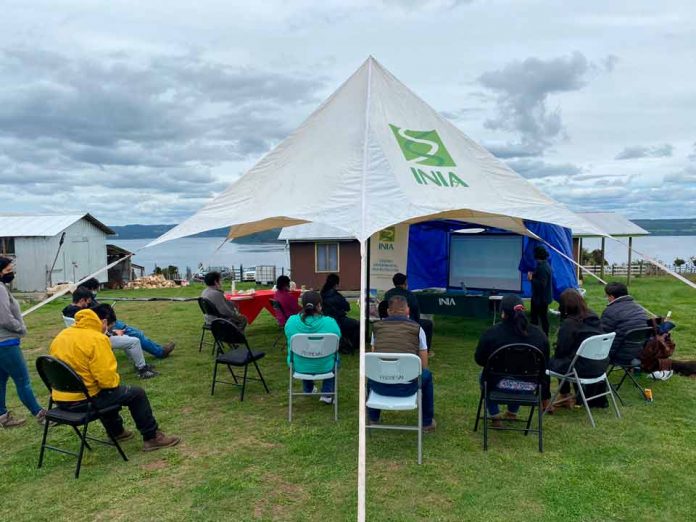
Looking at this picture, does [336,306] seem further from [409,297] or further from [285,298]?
[285,298]

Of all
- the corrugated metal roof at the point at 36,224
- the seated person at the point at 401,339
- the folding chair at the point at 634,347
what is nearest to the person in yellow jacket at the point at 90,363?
the seated person at the point at 401,339

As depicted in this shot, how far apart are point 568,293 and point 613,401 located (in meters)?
1.15

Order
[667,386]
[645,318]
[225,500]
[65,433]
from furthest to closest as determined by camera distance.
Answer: [667,386]
[645,318]
[65,433]
[225,500]

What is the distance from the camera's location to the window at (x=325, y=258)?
2092cm

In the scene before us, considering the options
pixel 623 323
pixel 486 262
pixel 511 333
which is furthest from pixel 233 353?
pixel 486 262

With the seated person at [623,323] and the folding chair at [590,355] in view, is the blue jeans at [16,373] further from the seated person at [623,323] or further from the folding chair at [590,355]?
the seated person at [623,323]

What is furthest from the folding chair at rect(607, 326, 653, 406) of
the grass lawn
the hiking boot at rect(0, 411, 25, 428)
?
the hiking boot at rect(0, 411, 25, 428)

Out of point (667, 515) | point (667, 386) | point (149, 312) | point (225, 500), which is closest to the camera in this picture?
point (667, 515)

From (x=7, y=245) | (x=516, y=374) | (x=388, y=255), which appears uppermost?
(x=388, y=255)

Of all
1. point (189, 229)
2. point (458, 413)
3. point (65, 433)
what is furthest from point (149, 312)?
point (458, 413)

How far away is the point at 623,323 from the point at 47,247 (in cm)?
2457

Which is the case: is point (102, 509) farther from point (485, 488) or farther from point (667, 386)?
point (667, 386)

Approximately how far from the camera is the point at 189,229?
6.03 m

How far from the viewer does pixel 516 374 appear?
4.13 meters
